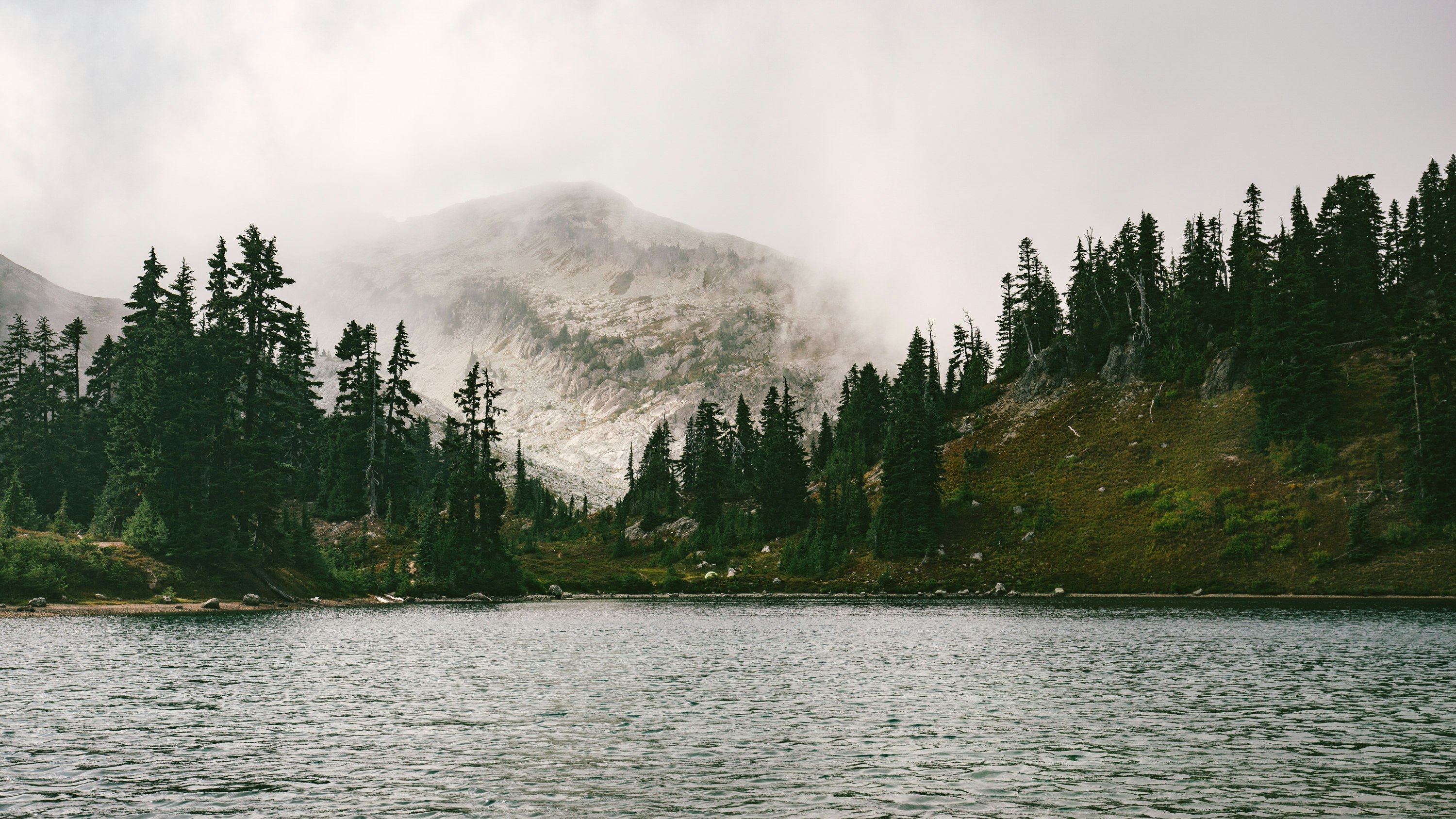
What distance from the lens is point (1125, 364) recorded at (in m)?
143

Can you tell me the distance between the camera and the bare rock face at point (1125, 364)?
463 ft

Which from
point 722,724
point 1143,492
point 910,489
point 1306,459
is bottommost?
point 722,724

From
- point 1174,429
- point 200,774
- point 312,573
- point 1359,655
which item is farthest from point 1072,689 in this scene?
point 1174,429

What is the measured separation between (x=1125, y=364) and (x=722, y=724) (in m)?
134

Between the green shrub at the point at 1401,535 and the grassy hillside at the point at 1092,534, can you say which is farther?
the green shrub at the point at 1401,535

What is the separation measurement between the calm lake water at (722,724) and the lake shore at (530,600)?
6160 millimetres

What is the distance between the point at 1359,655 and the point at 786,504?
4426 inches

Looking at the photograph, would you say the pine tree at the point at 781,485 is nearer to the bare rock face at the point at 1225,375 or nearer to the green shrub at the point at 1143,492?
the green shrub at the point at 1143,492

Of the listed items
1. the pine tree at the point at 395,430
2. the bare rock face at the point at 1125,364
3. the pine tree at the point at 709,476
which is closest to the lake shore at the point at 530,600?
the pine tree at the point at 395,430

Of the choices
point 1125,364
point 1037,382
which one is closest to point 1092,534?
point 1125,364

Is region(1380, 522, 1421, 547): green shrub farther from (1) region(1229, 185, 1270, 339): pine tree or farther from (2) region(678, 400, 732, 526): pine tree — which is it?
(2) region(678, 400, 732, 526): pine tree

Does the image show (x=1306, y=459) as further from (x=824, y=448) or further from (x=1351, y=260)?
(x=824, y=448)

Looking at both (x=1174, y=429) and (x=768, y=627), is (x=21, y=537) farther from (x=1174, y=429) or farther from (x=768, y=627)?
(x=1174, y=429)

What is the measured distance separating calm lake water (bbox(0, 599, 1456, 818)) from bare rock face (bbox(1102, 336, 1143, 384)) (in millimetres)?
89062
